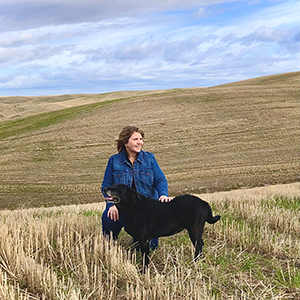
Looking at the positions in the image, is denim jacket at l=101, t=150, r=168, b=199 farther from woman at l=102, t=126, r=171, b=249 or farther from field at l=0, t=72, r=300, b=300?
field at l=0, t=72, r=300, b=300

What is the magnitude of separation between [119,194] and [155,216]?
556 millimetres

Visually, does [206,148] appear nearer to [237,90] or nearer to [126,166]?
[237,90]

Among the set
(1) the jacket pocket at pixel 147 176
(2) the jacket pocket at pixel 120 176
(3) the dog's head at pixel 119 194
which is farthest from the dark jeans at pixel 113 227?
(3) the dog's head at pixel 119 194

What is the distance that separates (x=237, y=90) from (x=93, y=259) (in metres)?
48.5

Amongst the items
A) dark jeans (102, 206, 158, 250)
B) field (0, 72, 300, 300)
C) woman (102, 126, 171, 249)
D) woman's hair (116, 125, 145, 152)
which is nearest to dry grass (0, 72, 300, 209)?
field (0, 72, 300, 300)

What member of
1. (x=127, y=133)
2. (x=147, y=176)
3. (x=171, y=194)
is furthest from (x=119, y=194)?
(x=171, y=194)

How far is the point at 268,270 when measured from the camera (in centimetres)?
495

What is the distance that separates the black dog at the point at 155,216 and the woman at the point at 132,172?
686 millimetres

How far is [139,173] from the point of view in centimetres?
568

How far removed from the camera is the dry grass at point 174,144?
24516mm

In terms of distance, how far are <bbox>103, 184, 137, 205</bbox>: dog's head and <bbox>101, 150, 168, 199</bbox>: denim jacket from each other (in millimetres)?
859

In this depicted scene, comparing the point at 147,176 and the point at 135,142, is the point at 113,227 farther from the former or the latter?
the point at 135,142

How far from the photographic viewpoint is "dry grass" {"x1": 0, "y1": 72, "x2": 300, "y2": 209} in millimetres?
24516

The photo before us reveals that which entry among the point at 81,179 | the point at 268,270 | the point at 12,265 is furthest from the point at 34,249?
the point at 81,179
